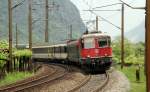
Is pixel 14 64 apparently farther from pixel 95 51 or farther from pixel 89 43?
pixel 95 51

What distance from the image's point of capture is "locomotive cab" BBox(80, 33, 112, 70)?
3333 centimetres

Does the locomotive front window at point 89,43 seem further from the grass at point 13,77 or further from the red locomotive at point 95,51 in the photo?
the grass at point 13,77

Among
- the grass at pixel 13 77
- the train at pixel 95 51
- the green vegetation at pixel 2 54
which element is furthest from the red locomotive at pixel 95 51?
the green vegetation at pixel 2 54

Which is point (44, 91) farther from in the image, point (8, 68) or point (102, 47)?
point (102, 47)

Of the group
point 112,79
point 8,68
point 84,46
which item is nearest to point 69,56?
point 84,46

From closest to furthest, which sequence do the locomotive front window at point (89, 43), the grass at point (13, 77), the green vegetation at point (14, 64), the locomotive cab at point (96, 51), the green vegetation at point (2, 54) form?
Answer: the grass at point (13, 77)
the green vegetation at point (2, 54)
the green vegetation at point (14, 64)
the locomotive cab at point (96, 51)
the locomotive front window at point (89, 43)

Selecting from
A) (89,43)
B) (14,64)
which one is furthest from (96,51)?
(14,64)

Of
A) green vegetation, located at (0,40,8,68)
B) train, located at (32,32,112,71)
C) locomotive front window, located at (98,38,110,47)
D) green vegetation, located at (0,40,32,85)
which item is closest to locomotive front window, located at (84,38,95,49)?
train, located at (32,32,112,71)

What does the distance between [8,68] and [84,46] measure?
20.5 ft

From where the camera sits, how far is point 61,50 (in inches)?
1946

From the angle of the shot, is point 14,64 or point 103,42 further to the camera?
point 103,42

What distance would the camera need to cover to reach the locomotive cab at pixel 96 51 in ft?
109

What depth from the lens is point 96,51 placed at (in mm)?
33625

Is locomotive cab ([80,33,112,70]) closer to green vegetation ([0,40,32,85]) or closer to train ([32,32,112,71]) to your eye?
train ([32,32,112,71])
